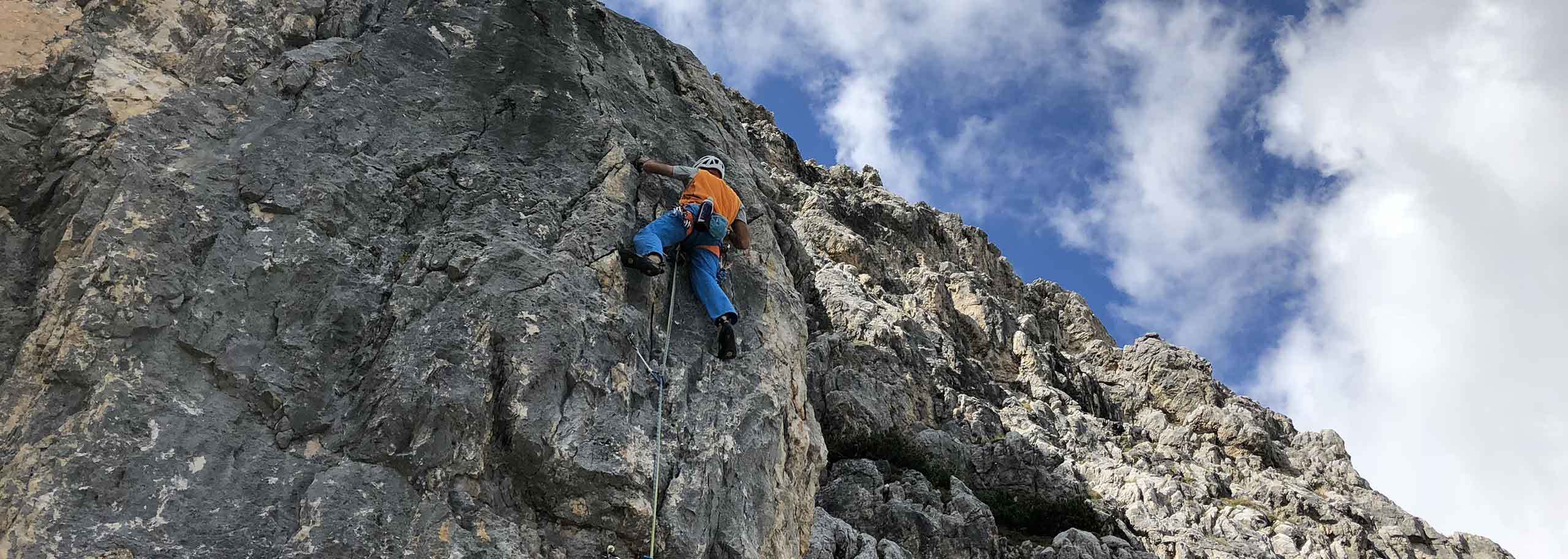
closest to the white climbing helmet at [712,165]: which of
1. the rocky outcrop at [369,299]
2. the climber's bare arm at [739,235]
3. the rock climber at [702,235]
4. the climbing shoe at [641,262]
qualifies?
the rock climber at [702,235]

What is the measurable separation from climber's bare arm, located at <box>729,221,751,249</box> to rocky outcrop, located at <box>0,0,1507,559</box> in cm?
24

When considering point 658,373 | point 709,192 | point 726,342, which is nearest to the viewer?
point 658,373

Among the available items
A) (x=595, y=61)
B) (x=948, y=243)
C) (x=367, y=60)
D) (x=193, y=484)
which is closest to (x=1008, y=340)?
(x=948, y=243)

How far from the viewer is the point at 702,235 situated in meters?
8.76

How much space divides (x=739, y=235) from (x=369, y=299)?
3627 millimetres

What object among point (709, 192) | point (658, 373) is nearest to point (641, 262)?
point (658, 373)

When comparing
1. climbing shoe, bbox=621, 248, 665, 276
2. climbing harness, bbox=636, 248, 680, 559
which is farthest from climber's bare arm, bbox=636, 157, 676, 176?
climbing shoe, bbox=621, 248, 665, 276

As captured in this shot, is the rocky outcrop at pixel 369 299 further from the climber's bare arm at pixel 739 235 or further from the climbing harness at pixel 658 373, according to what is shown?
the climber's bare arm at pixel 739 235

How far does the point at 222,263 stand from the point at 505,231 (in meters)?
2.02

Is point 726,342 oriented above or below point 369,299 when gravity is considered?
above

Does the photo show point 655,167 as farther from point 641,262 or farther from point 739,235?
point 641,262

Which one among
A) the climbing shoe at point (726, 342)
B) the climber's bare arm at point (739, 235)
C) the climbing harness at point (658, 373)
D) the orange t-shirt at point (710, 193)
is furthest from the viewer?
the climber's bare arm at point (739, 235)

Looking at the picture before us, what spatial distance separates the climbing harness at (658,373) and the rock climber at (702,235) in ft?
0.68

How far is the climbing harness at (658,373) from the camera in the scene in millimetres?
6617
